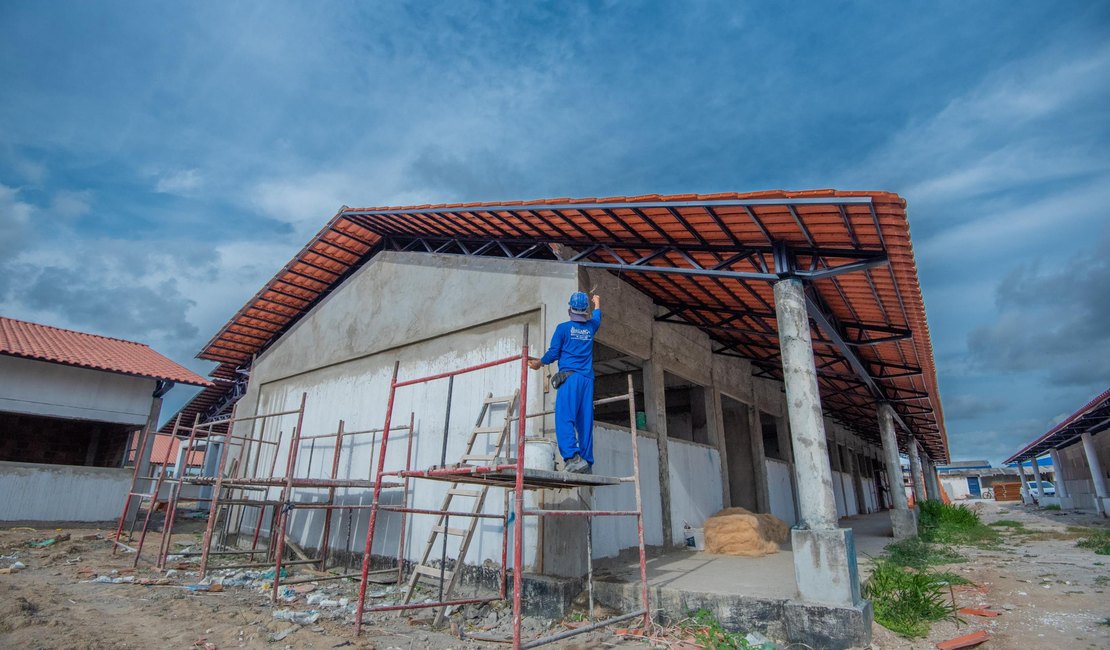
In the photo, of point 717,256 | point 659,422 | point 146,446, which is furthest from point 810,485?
point 146,446

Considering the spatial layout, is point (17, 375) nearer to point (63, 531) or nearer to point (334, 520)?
point (63, 531)

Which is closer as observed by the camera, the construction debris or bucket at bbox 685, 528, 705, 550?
the construction debris

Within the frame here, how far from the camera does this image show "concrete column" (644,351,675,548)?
955 centimetres

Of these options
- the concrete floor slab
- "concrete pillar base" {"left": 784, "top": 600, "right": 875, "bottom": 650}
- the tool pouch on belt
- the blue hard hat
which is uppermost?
the blue hard hat

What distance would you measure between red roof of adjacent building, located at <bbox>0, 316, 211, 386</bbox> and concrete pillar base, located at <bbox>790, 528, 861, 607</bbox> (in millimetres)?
17217

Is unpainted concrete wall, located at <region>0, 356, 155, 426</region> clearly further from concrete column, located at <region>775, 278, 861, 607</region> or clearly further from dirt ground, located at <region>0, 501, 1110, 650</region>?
concrete column, located at <region>775, 278, 861, 607</region>

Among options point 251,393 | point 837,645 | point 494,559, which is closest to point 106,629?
point 494,559

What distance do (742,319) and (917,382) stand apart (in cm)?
593

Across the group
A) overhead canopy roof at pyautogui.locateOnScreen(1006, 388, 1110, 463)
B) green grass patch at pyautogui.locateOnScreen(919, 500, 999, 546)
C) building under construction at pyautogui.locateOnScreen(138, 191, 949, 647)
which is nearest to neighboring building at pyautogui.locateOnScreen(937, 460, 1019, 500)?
overhead canopy roof at pyautogui.locateOnScreen(1006, 388, 1110, 463)

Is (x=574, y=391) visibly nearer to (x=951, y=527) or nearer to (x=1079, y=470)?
(x=951, y=527)

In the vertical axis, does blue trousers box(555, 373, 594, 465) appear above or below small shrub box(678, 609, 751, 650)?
above

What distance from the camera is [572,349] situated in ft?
20.0

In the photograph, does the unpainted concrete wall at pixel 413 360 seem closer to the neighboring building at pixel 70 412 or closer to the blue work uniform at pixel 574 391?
the blue work uniform at pixel 574 391

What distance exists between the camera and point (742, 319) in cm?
1109
